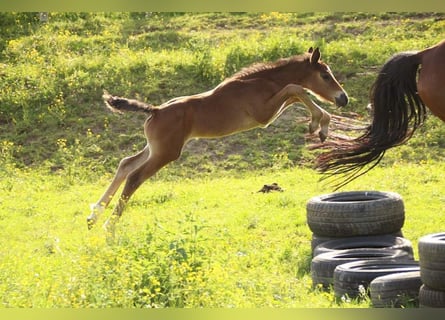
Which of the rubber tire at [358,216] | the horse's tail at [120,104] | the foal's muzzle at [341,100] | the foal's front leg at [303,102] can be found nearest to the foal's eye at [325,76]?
the foal's muzzle at [341,100]

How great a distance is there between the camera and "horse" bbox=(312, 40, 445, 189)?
4.74 metres

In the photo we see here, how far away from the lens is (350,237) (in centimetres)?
592

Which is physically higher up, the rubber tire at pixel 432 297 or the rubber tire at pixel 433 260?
the rubber tire at pixel 433 260

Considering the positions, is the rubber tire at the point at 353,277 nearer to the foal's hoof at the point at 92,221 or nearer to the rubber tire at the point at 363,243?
the rubber tire at the point at 363,243

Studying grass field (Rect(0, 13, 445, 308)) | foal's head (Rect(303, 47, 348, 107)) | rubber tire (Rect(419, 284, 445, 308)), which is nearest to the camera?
rubber tire (Rect(419, 284, 445, 308))

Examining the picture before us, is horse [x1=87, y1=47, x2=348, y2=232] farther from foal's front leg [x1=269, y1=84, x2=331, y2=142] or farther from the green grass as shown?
the green grass

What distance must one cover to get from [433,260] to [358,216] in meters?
2.71

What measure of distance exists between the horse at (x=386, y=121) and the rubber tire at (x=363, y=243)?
1.03m

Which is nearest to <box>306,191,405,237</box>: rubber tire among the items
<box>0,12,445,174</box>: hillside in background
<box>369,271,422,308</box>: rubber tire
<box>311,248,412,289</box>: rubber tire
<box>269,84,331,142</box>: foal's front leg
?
<box>311,248,412,289</box>: rubber tire

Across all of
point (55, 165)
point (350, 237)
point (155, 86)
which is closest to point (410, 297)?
point (350, 237)

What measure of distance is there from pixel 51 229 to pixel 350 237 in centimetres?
400

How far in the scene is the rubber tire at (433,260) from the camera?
3.02 meters

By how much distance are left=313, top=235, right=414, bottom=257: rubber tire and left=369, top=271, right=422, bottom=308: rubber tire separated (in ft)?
5.24

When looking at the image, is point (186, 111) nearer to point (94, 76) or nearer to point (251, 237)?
point (251, 237)
